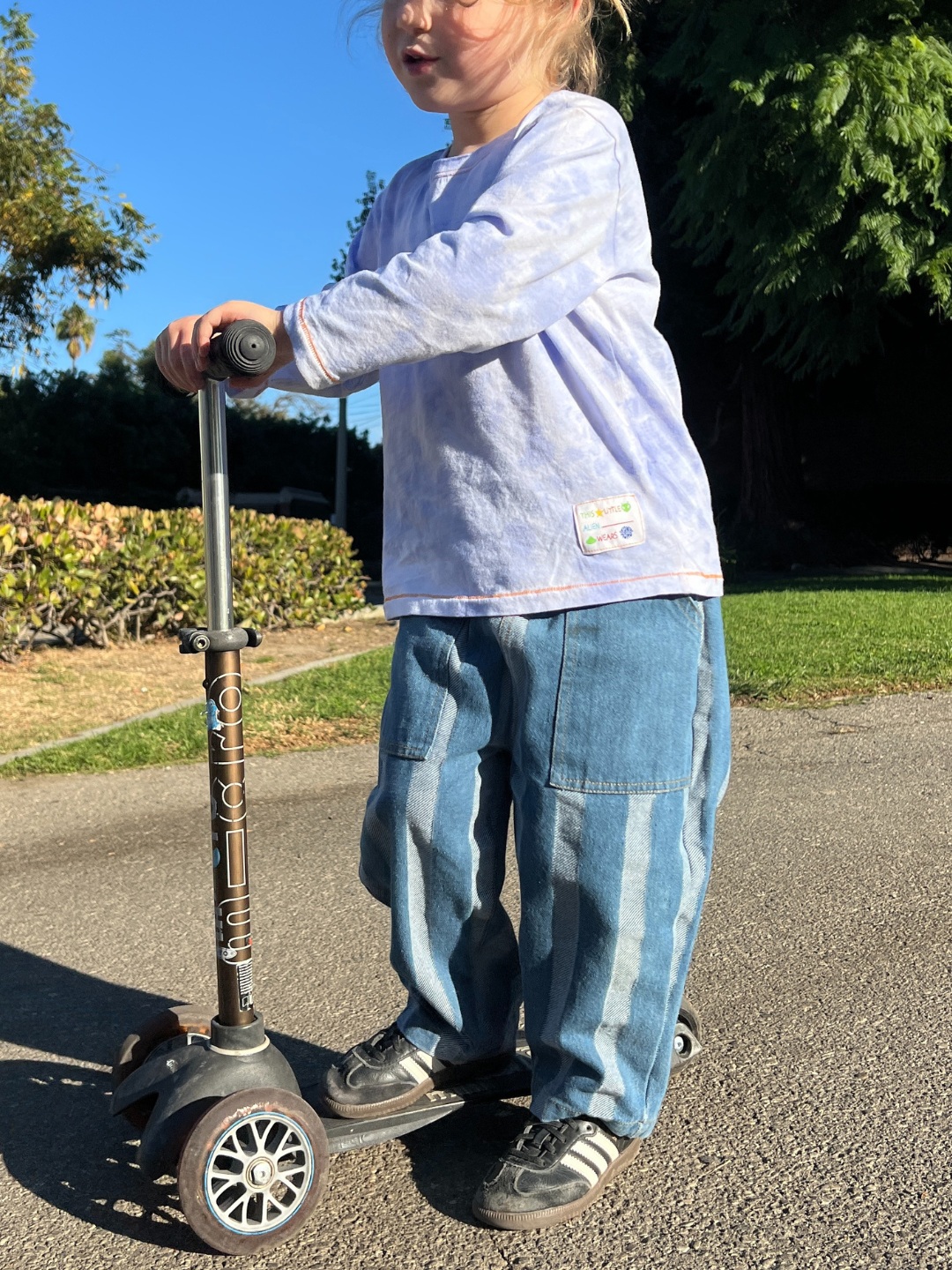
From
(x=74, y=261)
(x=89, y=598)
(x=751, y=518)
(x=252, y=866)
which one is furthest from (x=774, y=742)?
(x=74, y=261)

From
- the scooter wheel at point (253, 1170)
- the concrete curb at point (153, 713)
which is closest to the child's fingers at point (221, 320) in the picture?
the scooter wheel at point (253, 1170)

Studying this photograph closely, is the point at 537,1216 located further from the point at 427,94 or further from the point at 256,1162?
the point at 427,94

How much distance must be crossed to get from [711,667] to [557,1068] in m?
0.72

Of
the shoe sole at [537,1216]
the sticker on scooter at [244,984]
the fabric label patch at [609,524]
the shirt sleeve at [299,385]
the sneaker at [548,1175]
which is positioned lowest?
the shoe sole at [537,1216]

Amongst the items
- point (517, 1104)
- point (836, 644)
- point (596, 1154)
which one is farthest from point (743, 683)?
point (596, 1154)

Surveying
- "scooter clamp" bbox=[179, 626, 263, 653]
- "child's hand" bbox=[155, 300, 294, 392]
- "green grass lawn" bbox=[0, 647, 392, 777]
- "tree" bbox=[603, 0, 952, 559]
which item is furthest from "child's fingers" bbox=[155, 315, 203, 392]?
"tree" bbox=[603, 0, 952, 559]

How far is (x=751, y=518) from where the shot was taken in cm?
1950

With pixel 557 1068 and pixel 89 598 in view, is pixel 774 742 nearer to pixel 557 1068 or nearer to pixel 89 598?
pixel 557 1068

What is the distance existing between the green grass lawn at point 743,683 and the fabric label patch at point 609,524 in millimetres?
3897

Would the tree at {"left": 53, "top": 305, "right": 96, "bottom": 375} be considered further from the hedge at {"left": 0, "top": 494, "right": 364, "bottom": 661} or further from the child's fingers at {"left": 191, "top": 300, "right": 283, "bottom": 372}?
the child's fingers at {"left": 191, "top": 300, "right": 283, "bottom": 372}

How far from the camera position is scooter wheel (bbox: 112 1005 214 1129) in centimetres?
213

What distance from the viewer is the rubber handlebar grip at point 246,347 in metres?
1.71

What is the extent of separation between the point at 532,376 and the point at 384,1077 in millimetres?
1228

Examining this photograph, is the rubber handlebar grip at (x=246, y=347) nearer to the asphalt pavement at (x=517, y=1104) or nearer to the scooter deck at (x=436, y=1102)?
the scooter deck at (x=436, y=1102)
